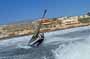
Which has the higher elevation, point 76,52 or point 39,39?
point 76,52

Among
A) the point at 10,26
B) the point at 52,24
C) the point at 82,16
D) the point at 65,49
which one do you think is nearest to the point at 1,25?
the point at 10,26

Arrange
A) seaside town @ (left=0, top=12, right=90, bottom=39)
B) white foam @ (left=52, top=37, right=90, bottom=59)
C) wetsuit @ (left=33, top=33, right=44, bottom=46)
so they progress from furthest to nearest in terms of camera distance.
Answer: seaside town @ (left=0, top=12, right=90, bottom=39) → wetsuit @ (left=33, top=33, right=44, bottom=46) → white foam @ (left=52, top=37, right=90, bottom=59)

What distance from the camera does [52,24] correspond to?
131 meters

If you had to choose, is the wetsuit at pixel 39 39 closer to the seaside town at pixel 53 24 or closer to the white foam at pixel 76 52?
the white foam at pixel 76 52

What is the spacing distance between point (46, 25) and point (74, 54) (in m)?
104

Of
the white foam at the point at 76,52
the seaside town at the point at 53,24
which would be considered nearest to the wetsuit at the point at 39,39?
the white foam at the point at 76,52

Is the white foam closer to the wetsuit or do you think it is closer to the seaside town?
the wetsuit

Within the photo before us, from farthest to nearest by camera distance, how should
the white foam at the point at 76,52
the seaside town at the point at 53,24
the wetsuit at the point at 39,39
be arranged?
1. the seaside town at the point at 53,24
2. the wetsuit at the point at 39,39
3. the white foam at the point at 76,52

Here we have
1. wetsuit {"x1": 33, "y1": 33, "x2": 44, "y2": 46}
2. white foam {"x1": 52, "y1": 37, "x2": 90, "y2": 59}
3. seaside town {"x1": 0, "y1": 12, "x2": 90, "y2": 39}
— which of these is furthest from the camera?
seaside town {"x1": 0, "y1": 12, "x2": 90, "y2": 39}

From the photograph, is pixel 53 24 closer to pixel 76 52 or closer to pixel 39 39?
pixel 39 39

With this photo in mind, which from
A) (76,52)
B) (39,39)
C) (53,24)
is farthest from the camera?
(53,24)

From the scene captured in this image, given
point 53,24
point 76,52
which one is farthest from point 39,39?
point 53,24

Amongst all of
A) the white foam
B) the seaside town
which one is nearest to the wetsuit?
the white foam

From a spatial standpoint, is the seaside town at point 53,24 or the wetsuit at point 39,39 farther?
the seaside town at point 53,24
